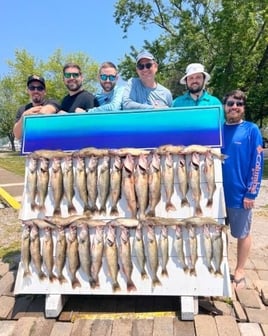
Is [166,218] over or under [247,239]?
over

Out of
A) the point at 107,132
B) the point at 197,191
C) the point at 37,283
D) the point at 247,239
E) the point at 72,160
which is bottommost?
the point at 37,283

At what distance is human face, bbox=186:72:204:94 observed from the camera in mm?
4148

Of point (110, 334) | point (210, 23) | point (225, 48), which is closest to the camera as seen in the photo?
point (110, 334)

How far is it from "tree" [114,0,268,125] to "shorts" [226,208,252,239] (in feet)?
39.8

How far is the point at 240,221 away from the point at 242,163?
0.66 m

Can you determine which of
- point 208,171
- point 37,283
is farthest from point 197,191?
point 37,283

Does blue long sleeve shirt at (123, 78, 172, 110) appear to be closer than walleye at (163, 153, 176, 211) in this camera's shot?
No

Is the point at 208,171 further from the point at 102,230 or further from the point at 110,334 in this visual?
the point at 110,334

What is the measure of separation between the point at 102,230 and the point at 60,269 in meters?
0.59

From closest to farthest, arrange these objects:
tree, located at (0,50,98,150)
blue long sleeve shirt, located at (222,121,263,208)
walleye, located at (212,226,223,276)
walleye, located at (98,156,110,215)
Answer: walleye, located at (212,226,223,276), walleye, located at (98,156,110,215), blue long sleeve shirt, located at (222,121,263,208), tree, located at (0,50,98,150)

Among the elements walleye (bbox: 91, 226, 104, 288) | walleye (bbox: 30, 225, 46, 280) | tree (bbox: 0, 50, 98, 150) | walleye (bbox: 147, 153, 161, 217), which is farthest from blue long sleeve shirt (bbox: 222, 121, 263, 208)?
tree (bbox: 0, 50, 98, 150)

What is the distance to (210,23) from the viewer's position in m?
21.3

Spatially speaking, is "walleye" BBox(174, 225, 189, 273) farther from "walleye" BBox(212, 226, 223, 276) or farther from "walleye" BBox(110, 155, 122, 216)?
"walleye" BBox(110, 155, 122, 216)

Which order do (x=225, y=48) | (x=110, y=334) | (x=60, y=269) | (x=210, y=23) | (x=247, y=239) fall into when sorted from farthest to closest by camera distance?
(x=210, y=23)
(x=225, y=48)
(x=247, y=239)
(x=60, y=269)
(x=110, y=334)
